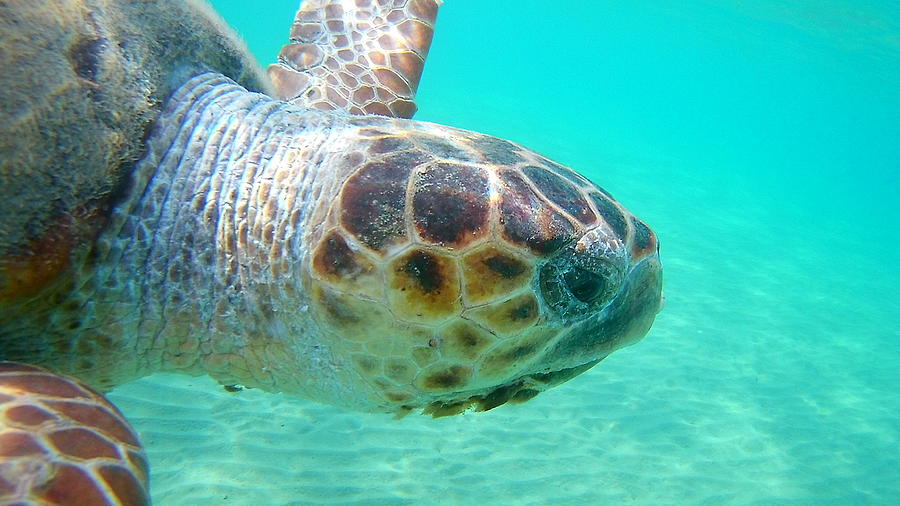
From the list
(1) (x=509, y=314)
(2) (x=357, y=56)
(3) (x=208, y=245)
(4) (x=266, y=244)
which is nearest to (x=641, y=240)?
(1) (x=509, y=314)

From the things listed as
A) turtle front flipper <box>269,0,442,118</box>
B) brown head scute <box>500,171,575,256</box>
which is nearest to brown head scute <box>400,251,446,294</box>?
brown head scute <box>500,171,575,256</box>

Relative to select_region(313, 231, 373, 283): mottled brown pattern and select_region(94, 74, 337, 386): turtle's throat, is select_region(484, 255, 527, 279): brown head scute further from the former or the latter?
select_region(94, 74, 337, 386): turtle's throat

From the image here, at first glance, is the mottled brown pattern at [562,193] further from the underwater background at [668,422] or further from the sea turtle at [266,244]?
the underwater background at [668,422]

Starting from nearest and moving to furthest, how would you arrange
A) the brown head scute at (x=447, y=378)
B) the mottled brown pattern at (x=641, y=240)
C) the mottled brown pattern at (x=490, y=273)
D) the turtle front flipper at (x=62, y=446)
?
1. the turtle front flipper at (x=62, y=446)
2. the mottled brown pattern at (x=490, y=273)
3. the brown head scute at (x=447, y=378)
4. the mottled brown pattern at (x=641, y=240)

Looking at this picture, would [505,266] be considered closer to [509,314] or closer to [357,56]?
[509,314]

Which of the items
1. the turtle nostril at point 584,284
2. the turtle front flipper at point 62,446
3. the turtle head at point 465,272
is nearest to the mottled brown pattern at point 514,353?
the turtle head at point 465,272

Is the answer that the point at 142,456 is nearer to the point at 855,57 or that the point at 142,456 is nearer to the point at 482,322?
the point at 482,322
